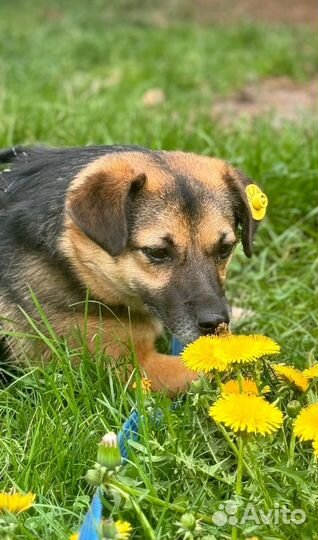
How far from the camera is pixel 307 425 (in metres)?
2.77

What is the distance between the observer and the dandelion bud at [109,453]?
2.44 metres

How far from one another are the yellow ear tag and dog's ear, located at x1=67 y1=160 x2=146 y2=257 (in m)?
0.53

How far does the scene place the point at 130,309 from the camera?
4.01 m

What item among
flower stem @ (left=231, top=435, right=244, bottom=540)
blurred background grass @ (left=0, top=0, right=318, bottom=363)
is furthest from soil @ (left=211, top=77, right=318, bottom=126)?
flower stem @ (left=231, top=435, right=244, bottom=540)

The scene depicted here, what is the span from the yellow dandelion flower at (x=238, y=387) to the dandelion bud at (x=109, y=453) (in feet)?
1.83

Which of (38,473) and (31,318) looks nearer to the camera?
(38,473)

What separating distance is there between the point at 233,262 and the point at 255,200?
1.37 m

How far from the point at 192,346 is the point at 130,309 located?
1.07 metres

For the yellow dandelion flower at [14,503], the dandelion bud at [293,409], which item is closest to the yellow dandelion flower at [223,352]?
the dandelion bud at [293,409]

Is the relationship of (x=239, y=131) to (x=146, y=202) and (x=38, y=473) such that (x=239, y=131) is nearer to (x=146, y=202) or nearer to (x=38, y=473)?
(x=146, y=202)

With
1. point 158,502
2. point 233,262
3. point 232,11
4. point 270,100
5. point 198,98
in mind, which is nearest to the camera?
point 158,502

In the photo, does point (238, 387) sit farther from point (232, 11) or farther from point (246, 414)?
point (232, 11)

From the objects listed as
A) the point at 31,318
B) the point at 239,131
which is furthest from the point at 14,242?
the point at 239,131

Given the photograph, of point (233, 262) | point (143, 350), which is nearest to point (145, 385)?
point (143, 350)
